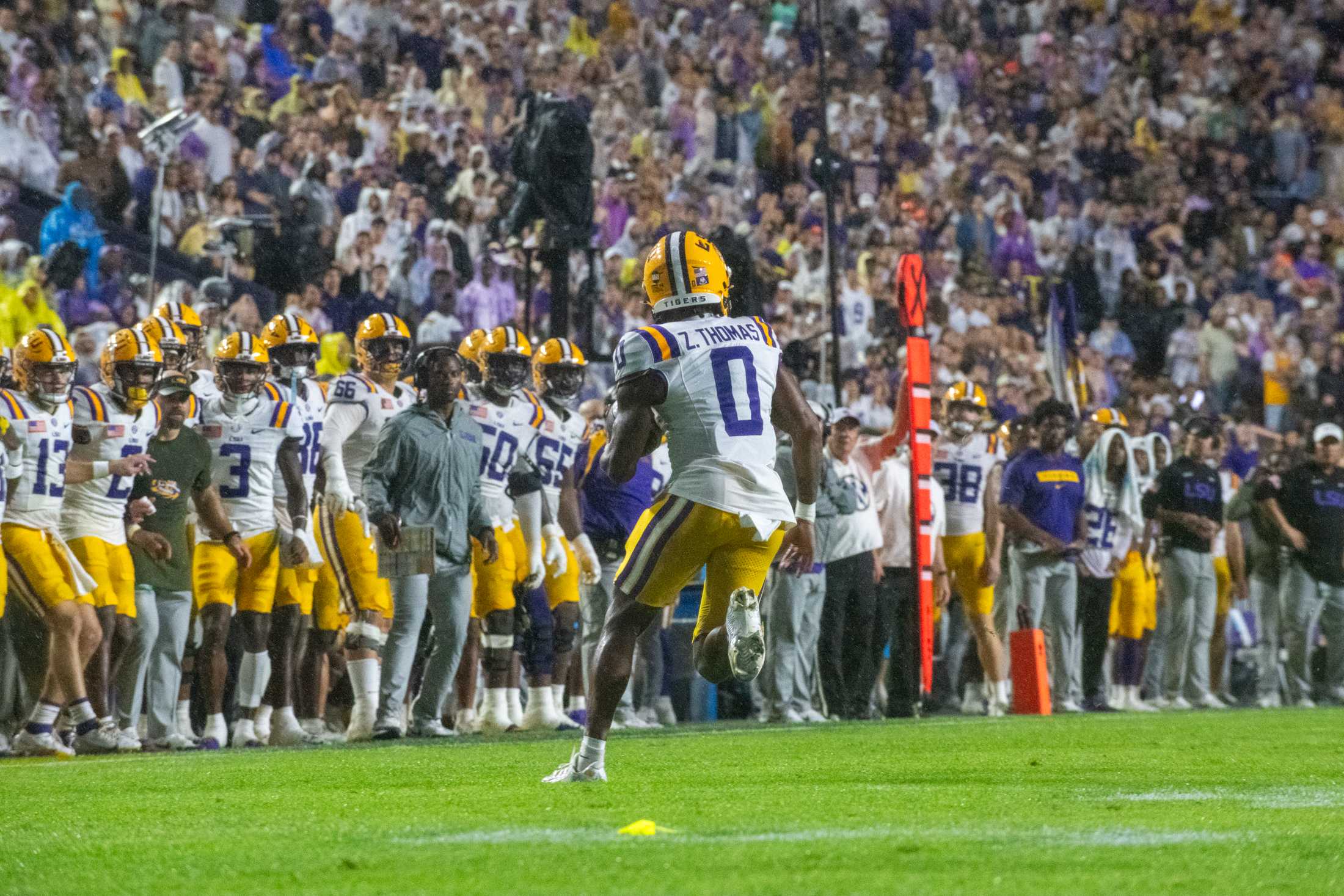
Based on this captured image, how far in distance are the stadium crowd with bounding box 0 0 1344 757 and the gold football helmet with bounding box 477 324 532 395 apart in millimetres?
1964

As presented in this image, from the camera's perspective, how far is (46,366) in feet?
32.1

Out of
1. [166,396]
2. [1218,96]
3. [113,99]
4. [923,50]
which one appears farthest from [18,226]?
[1218,96]

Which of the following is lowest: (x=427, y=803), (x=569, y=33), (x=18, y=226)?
(x=427, y=803)

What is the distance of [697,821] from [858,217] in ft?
52.9

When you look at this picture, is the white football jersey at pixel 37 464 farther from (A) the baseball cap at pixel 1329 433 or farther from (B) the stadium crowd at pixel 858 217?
(A) the baseball cap at pixel 1329 433

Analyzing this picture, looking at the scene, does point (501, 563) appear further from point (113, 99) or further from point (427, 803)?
point (113, 99)

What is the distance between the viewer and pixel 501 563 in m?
11.2

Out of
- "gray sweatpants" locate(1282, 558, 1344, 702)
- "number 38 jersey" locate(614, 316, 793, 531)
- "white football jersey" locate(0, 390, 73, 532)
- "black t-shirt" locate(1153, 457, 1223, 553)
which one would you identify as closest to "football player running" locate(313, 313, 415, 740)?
"white football jersey" locate(0, 390, 73, 532)

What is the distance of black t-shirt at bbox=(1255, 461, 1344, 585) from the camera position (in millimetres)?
15398

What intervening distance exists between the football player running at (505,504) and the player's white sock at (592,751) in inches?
171

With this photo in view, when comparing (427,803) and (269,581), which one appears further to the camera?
(269,581)

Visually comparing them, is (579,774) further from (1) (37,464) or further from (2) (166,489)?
(2) (166,489)

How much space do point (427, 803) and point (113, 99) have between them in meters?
12.1

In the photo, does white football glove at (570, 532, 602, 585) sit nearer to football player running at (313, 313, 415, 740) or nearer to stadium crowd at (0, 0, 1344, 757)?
football player running at (313, 313, 415, 740)
